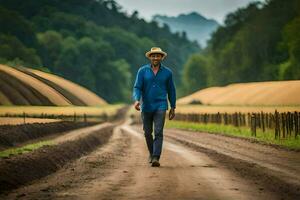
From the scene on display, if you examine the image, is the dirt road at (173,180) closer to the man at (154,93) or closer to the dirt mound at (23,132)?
the man at (154,93)

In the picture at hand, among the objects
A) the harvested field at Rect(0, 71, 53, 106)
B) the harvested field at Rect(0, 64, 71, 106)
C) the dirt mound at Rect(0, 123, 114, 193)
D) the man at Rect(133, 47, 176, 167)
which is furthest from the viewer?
the harvested field at Rect(0, 71, 53, 106)

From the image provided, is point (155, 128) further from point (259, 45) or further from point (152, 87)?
point (259, 45)

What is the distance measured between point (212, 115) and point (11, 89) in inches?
1361

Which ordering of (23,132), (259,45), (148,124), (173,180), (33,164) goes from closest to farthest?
1. (173,180)
2. (33,164)
3. (148,124)
4. (23,132)
5. (259,45)

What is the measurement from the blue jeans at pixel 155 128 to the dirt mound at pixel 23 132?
25.2 feet

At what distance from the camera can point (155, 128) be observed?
1606cm

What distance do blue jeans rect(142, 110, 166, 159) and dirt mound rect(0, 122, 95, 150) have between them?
769 cm

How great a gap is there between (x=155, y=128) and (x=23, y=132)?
1259cm

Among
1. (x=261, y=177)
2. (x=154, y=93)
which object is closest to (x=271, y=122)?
(x=154, y=93)

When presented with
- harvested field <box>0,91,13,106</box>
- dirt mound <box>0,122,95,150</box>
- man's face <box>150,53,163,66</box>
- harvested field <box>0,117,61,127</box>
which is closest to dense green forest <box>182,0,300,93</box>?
dirt mound <box>0,122,95,150</box>

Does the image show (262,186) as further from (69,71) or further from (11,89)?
(69,71)

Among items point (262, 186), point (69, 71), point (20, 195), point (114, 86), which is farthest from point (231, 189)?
point (114, 86)

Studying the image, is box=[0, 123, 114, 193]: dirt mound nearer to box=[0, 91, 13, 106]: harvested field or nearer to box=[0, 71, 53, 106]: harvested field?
box=[0, 71, 53, 106]: harvested field

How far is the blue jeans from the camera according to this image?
1592cm
